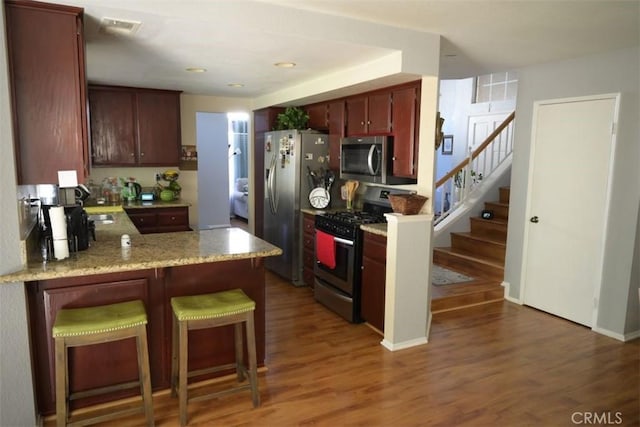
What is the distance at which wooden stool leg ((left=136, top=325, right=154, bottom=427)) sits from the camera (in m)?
2.34

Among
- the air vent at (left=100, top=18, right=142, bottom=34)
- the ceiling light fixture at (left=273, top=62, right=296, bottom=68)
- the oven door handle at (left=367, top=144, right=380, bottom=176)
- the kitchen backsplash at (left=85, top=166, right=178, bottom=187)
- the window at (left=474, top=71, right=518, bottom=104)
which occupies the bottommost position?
the kitchen backsplash at (left=85, top=166, right=178, bottom=187)

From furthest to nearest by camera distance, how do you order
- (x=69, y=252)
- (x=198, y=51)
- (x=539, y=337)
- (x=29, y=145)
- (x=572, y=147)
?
1. (x=572, y=147)
2. (x=539, y=337)
3. (x=198, y=51)
4. (x=69, y=252)
5. (x=29, y=145)

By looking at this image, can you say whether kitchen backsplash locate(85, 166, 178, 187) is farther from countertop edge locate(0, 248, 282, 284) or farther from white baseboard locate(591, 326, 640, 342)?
white baseboard locate(591, 326, 640, 342)

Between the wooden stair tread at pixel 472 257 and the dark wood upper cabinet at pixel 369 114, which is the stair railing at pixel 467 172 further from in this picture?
the dark wood upper cabinet at pixel 369 114

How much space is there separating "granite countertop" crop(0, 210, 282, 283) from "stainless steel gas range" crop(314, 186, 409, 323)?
1.08m

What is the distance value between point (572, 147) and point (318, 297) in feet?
9.36

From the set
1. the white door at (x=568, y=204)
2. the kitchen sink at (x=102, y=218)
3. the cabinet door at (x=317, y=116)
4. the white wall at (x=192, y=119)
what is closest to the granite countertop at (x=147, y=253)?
the kitchen sink at (x=102, y=218)

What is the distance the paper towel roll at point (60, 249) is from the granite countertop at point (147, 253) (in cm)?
4

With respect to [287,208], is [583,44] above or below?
above

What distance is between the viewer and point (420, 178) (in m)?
3.64

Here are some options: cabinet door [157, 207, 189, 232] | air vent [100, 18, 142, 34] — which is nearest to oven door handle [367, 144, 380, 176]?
air vent [100, 18, 142, 34]

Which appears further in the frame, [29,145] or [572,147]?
[572,147]

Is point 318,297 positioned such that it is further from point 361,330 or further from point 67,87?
point 67,87

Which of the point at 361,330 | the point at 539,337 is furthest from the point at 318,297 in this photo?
the point at 539,337
